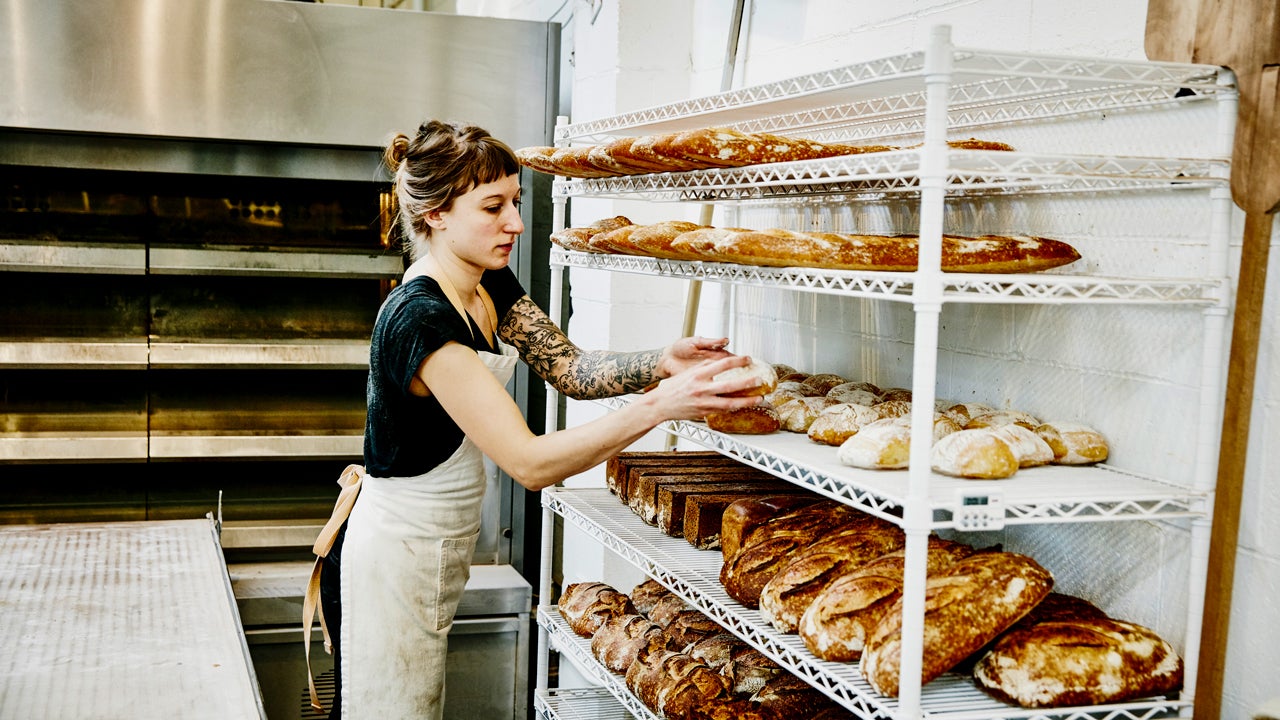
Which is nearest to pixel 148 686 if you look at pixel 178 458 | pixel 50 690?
pixel 50 690

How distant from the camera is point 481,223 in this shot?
2.17 m

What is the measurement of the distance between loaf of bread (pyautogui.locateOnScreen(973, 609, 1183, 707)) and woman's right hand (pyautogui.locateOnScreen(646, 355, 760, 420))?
0.53 metres

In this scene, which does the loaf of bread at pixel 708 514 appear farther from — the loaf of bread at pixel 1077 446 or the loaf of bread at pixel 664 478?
the loaf of bread at pixel 1077 446

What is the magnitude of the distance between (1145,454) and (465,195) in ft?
4.19

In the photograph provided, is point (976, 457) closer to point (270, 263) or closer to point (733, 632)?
point (733, 632)

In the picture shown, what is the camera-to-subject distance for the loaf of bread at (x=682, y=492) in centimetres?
242

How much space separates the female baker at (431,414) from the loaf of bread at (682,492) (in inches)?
10.2

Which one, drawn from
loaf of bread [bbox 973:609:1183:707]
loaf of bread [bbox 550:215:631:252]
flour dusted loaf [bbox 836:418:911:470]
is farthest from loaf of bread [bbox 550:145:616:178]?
loaf of bread [bbox 973:609:1183:707]

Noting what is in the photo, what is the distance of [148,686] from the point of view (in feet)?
6.16

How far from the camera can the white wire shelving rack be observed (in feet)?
4.83

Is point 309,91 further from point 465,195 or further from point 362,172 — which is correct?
point 465,195

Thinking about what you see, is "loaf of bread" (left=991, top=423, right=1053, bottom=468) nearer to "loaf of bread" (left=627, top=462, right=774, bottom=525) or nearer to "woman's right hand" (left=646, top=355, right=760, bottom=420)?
"woman's right hand" (left=646, top=355, right=760, bottom=420)

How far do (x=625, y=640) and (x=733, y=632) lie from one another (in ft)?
1.97

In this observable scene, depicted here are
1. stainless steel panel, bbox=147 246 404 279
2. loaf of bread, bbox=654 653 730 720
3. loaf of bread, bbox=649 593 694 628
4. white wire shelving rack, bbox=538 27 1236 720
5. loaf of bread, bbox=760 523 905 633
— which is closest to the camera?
white wire shelving rack, bbox=538 27 1236 720
